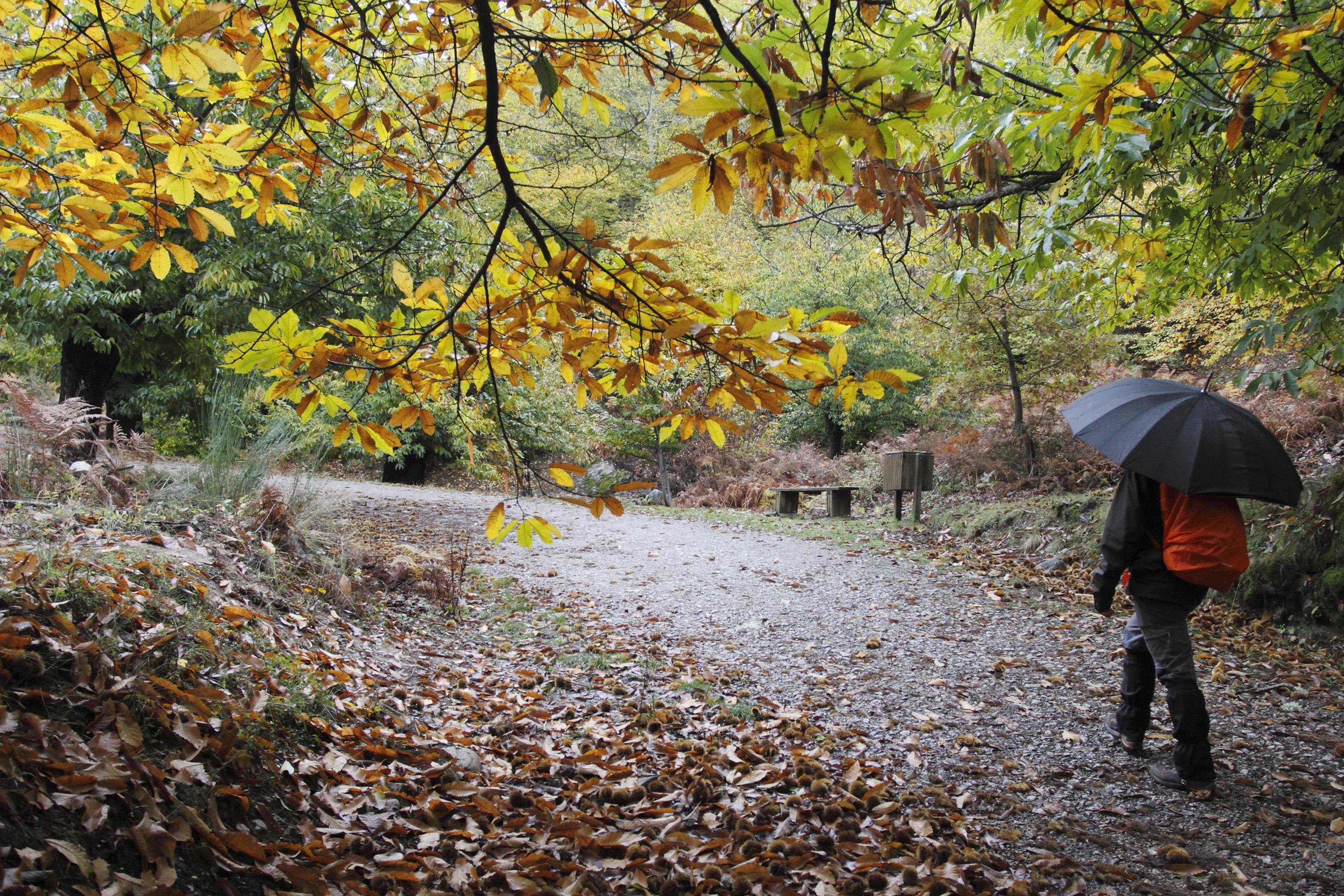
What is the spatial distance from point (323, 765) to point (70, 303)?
5936mm

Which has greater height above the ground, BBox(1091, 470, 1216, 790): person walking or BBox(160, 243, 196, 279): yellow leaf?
BBox(160, 243, 196, 279): yellow leaf

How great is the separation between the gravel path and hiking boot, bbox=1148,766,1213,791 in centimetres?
5

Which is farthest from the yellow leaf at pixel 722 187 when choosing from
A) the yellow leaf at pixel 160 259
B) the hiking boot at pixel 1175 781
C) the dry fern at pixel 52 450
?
the dry fern at pixel 52 450

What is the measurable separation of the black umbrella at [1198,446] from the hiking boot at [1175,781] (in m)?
1.23

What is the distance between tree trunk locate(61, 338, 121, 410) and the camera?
782 centimetres

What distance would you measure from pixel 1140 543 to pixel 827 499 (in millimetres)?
8216

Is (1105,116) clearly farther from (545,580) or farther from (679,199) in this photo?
(679,199)

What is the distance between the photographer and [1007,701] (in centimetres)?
406

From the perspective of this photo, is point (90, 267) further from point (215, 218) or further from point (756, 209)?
point (756, 209)

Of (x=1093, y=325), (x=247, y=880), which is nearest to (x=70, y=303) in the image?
(x=247, y=880)

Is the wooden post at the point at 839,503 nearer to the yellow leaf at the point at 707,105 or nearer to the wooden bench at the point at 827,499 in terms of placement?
the wooden bench at the point at 827,499

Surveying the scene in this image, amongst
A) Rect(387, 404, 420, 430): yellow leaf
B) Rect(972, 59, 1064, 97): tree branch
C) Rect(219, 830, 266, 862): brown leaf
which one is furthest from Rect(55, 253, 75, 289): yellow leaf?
Rect(972, 59, 1064, 97): tree branch

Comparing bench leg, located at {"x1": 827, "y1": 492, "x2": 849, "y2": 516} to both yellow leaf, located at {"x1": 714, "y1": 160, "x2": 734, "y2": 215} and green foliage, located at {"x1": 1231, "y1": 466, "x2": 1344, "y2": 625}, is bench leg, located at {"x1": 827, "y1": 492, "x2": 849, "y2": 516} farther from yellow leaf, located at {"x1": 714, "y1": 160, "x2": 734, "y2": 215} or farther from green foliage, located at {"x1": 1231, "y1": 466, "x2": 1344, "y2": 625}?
yellow leaf, located at {"x1": 714, "y1": 160, "x2": 734, "y2": 215}

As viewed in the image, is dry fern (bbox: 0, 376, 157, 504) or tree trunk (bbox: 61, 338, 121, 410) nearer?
dry fern (bbox: 0, 376, 157, 504)
